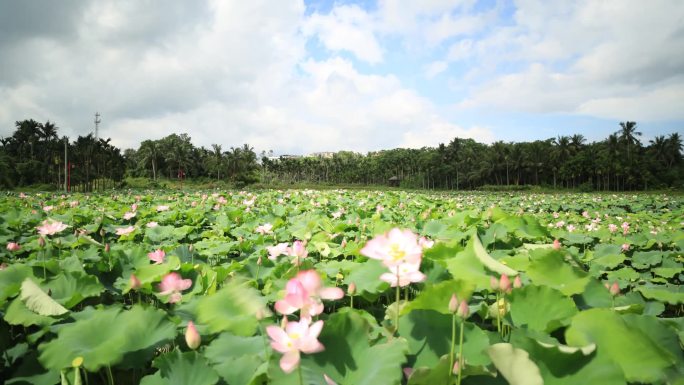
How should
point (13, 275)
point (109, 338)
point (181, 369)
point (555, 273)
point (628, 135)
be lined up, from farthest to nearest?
point (628, 135) < point (13, 275) < point (555, 273) < point (109, 338) < point (181, 369)

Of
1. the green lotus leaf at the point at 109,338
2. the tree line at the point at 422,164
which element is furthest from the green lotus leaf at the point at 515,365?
the tree line at the point at 422,164

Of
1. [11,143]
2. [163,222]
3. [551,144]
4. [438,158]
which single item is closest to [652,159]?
[551,144]

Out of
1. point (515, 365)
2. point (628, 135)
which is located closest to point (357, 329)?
point (515, 365)

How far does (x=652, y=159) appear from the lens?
1908 inches

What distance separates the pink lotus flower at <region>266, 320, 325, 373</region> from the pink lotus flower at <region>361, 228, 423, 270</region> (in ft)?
0.77

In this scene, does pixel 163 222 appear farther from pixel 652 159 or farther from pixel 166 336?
pixel 652 159

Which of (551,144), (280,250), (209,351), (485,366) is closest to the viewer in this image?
(485,366)

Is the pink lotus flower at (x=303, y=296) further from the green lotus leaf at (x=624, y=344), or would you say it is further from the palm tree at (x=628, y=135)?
the palm tree at (x=628, y=135)

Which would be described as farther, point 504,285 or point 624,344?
point 504,285

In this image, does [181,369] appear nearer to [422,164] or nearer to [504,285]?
[504,285]

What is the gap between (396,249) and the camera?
0.90 meters

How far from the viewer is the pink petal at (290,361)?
662 millimetres

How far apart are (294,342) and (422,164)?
71.1 meters

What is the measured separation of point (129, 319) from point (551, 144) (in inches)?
2617
